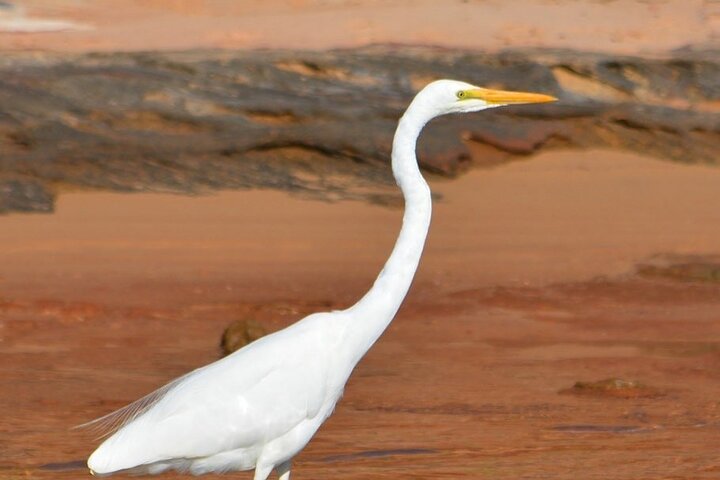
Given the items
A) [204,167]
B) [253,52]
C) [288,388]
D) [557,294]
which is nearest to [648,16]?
[253,52]

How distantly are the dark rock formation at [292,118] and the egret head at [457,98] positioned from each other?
373 inches

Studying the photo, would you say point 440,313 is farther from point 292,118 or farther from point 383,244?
point 292,118

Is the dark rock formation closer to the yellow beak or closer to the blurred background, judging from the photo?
the blurred background

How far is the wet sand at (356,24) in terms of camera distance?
2498cm

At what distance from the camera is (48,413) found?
9047 mm

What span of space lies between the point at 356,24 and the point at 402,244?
19923 mm

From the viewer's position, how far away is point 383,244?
15.0 m

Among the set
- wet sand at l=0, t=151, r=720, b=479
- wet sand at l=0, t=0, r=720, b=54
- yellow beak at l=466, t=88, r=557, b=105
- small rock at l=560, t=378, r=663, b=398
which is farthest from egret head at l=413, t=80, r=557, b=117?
wet sand at l=0, t=0, r=720, b=54

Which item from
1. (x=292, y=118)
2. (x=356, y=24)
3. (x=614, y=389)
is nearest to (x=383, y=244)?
(x=292, y=118)

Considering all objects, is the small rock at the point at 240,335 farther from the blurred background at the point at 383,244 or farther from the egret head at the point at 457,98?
the egret head at the point at 457,98

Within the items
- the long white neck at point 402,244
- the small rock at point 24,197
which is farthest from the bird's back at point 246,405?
the small rock at point 24,197

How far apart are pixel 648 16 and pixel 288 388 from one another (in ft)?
69.9

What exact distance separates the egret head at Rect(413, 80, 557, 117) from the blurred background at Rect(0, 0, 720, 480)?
2.07 metres

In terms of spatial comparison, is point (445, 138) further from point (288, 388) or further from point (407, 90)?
point (288, 388)
